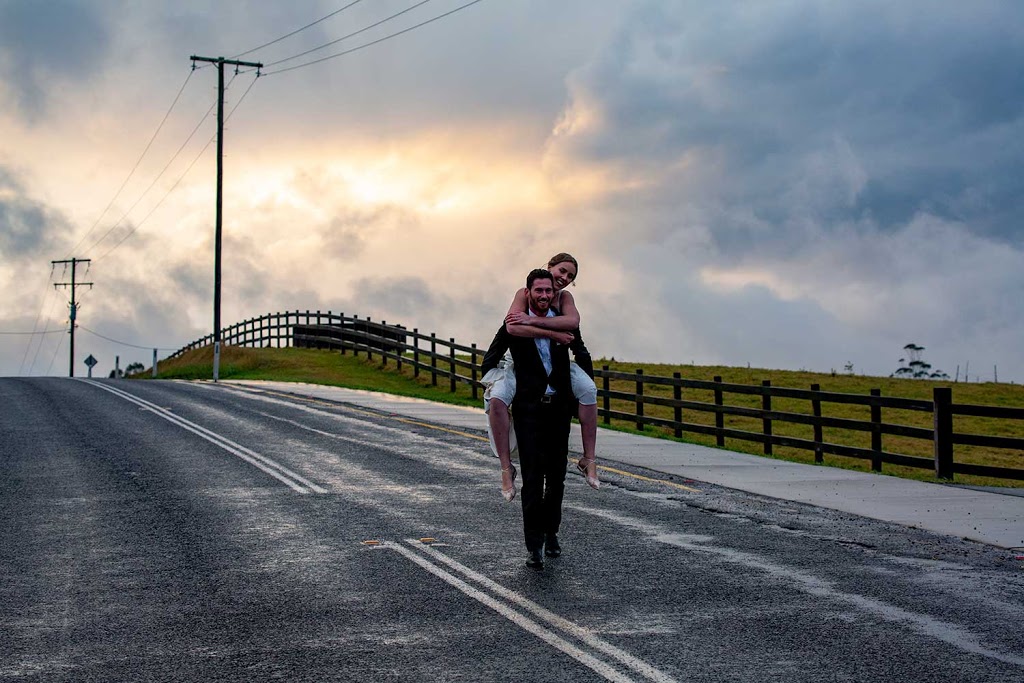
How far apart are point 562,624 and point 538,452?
1.63m

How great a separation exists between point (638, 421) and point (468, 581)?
14308 mm

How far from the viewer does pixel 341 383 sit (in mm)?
34812

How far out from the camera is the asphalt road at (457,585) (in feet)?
18.2

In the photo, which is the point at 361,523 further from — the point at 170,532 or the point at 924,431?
the point at 924,431

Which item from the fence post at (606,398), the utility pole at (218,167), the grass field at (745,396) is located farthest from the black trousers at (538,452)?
the utility pole at (218,167)

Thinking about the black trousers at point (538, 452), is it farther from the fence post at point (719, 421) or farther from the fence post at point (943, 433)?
the fence post at point (719, 421)

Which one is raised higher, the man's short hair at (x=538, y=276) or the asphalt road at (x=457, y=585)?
the man's short hair at (x=538, y=276)

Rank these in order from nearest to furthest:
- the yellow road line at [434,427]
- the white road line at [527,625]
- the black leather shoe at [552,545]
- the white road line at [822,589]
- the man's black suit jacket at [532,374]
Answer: the white road line at [527,625] → the white road line at [822,589] → the man's black suit jacket at [532,374] → the black leather shoe at [552,545] → the yellow road line at [434,427]

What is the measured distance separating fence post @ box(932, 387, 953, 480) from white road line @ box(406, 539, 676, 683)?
29.8ft

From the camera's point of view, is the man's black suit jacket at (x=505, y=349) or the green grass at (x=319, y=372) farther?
the green grass at (x=319, y=372)

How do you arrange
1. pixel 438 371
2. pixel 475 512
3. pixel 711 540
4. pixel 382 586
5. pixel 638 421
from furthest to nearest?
pixel 438 371 < pixel 638 421 < pixel 475 512 < pixel 711 540 < pixel 382 586

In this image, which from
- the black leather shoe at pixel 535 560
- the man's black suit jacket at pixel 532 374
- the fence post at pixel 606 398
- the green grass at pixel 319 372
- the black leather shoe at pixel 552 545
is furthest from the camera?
the green grass at pixel 319 372

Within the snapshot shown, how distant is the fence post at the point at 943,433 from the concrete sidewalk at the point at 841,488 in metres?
0.94

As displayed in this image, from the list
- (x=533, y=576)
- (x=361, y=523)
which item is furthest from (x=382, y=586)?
(x=361, y=523)
